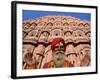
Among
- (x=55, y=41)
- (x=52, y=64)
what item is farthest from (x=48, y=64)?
(x=55, y=41)

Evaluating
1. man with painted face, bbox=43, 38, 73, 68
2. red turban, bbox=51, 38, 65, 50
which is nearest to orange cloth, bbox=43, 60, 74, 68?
man with painted face, bbox=43, 38, 73, 68

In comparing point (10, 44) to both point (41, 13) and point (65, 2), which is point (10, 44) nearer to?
point (41, 13)

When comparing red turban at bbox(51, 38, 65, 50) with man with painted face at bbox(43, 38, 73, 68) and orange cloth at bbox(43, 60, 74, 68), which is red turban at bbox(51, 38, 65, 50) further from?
orange cloth at bbox(43, 60, 74, 68)

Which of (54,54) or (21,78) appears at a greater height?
(54,54)

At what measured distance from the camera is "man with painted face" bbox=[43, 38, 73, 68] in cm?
174

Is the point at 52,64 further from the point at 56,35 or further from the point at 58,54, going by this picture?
the point at 56,35

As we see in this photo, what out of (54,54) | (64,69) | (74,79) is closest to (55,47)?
(54,54)

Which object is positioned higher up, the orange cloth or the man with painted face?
the man with painted face

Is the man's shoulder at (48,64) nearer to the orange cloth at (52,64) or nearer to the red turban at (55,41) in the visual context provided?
the orange cloth at (52,64)

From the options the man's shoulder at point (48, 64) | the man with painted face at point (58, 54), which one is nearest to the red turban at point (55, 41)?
the man with painted face at point (58, 54)

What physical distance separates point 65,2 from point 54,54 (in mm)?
385

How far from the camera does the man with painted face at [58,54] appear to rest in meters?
1.74

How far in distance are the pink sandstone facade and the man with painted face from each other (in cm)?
3

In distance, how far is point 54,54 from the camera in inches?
68.5
